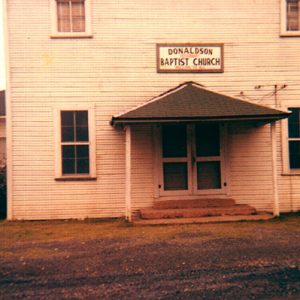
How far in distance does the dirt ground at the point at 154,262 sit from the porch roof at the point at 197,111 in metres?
2.65

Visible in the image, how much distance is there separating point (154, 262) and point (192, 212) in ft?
11.9

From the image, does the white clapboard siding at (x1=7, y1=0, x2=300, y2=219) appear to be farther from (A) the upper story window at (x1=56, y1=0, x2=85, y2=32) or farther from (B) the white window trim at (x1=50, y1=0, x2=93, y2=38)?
(A) the upper story window at (x1=56, y1=0, x2=85, y2=32)

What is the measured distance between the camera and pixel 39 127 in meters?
9.36

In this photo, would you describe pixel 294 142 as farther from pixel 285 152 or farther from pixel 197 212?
pixel 197 212

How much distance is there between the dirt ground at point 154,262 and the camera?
4.18m

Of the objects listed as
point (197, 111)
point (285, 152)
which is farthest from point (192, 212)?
point (285, 152)

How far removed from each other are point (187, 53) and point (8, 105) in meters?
5.46

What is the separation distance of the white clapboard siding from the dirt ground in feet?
5.39

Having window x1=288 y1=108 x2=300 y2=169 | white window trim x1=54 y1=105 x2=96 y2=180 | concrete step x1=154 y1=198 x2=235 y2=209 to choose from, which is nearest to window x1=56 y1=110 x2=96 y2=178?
white window trim x1=54 y1=105 x2=96 y2=180

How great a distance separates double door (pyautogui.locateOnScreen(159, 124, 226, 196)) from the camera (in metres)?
9.52

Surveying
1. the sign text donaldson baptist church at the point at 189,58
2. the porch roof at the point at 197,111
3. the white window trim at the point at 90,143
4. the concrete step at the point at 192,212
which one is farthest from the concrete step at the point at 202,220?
the sign text donaldson baptist church at the point at 189,58

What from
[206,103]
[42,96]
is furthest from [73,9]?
[206,103]

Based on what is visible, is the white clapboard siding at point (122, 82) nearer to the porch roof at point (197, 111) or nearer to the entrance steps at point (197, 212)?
the entrance steps at point (197, 212)

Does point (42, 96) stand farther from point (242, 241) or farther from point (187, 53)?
point (242, 241)
